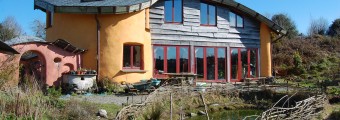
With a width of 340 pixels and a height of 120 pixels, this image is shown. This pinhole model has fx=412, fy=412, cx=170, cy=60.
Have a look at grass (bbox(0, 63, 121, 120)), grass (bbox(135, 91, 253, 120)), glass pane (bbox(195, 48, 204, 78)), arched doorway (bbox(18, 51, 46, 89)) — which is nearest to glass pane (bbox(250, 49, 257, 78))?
glass pane (bbox(195, 48, 204, 78))

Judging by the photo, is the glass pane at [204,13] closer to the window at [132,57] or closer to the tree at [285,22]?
the window at [132,57]

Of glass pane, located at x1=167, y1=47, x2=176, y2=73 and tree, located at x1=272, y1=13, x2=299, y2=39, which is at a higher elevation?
tree, located at x1=272, y1=13, x2=299, y2=39

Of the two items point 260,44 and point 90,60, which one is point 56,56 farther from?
point 260,44

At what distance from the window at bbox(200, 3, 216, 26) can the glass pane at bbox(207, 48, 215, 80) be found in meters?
1.44

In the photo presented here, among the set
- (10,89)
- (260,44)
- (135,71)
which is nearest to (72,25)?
(135,71)

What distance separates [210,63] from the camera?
2181cm

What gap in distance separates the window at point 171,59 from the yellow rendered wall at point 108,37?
1.37m

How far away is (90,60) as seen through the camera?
1878cm

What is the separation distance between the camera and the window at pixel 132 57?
1922 cm

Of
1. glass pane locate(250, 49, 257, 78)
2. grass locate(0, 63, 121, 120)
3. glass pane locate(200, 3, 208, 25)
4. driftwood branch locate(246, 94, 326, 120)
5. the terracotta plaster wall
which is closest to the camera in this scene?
grass locate(0, 63, 121, 120)

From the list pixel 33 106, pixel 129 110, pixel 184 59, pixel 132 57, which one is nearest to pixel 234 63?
pixel 184 59

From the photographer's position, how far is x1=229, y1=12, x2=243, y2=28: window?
22525 millimetres

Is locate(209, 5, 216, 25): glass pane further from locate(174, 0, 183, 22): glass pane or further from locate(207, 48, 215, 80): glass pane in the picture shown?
locate(174, 0, 183, 22): glass pane

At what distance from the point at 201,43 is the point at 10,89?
12.6m
